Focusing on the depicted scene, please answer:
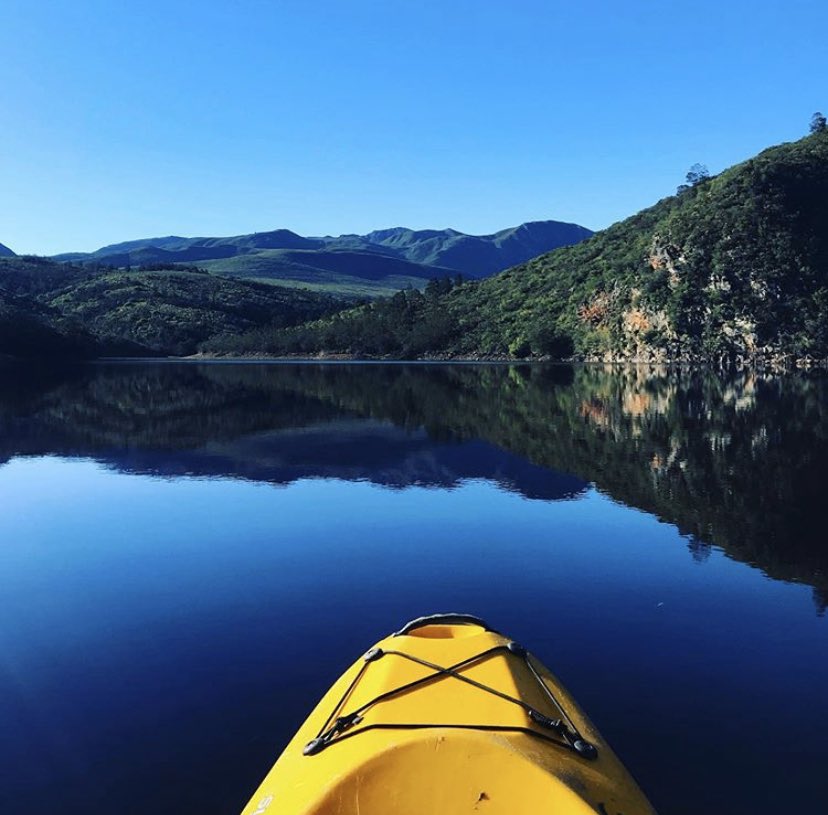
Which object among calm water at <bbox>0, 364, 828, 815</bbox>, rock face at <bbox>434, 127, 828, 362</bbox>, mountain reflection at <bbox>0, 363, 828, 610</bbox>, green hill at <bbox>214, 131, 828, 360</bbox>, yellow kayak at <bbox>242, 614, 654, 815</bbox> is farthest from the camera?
green hill at <bbox>214, 131, 828, 360</bbox>

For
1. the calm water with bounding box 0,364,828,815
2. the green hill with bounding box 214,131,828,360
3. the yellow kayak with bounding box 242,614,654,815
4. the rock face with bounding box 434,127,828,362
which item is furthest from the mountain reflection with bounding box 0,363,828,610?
the green hill with bounding box 214,131,828,360

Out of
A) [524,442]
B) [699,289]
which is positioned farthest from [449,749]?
[699,289]

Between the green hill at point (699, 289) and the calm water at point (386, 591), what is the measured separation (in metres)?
100

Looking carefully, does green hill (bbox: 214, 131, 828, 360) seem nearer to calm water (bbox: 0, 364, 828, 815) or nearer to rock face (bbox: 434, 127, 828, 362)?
rock face (bbox: 434, 127, 828, 362)

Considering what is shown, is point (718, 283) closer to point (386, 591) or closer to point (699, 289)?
point (699, 289)

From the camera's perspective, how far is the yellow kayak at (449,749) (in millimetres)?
6469

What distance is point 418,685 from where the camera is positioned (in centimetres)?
860

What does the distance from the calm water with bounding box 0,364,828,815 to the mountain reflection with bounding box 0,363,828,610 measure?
10.6 inches

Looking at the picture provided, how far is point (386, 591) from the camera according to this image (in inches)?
704

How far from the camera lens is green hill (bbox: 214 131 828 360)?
5231 inches

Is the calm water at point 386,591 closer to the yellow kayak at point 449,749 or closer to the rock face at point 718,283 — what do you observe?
the yellow kayak at point 449,749

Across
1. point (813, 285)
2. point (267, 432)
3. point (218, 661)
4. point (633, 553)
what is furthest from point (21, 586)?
point (813, 285)

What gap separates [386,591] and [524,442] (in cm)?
2512

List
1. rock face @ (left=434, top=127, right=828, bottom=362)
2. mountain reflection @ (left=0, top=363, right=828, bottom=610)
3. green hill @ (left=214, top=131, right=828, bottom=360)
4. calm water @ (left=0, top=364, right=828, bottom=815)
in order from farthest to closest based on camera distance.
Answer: green hill @ (left=214, top=131, right=828, bottom=360)
rock face @ (left=434, top=127, right=828, bottom=362)
mountain reflection @ (left=0, top=363, right=828, bottom=610)
calm water @ (left=0, top=364, right=828, bottom=815)
